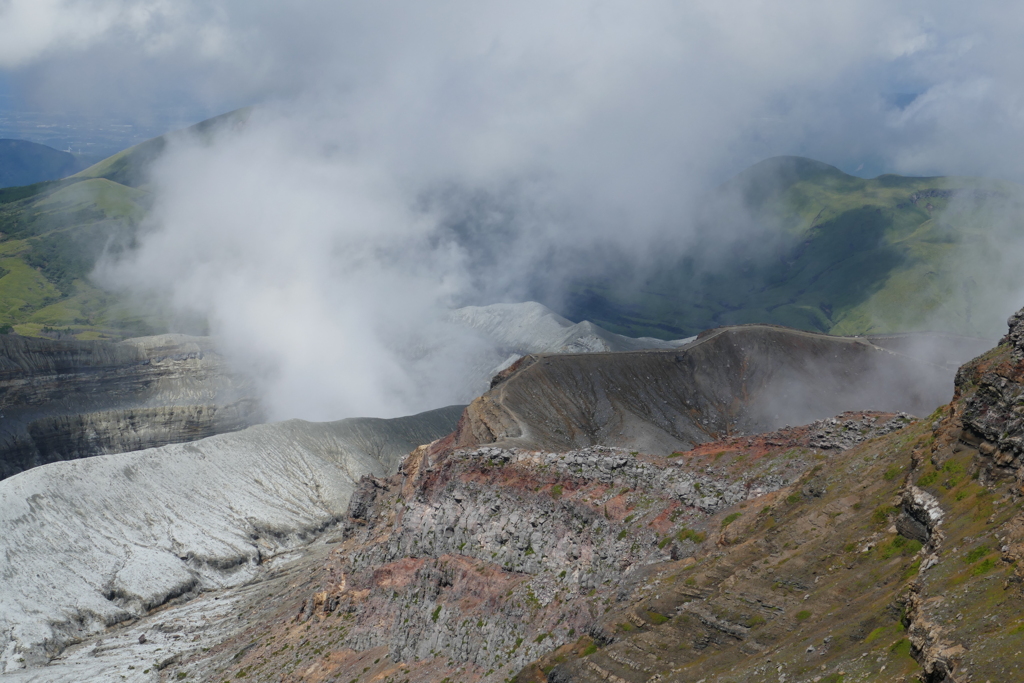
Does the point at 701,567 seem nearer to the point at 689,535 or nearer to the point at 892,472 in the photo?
the point at 689,535

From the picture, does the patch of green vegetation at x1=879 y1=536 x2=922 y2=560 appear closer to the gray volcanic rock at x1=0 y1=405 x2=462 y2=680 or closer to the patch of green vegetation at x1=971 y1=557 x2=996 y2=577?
the patch of green vegetation at x1=971 y1=557 x2=996 y2=577

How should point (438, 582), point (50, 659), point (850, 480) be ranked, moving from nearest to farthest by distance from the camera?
point (850, 480), point (438, 582), point (50, 659)

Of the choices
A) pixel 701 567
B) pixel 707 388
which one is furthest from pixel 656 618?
pixel 707 388

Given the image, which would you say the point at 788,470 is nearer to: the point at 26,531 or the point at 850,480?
the point at 850,480

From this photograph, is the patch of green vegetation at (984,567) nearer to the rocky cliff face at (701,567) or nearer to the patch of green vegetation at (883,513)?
the rocky cliff face at (701,567)

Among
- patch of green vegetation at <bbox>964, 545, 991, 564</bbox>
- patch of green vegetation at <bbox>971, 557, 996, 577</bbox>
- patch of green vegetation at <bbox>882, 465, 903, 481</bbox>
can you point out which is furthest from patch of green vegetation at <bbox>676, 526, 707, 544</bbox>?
patch of green vegetation at <bbox>971, 557, 996, 577</bbox>

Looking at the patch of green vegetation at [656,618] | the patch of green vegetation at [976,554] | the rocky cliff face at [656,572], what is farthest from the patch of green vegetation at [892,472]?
the patch of green vegetation at [976,554]

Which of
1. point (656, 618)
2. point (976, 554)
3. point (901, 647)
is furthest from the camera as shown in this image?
point (656, 618)

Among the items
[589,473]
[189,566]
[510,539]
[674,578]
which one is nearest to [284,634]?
[510,539]
